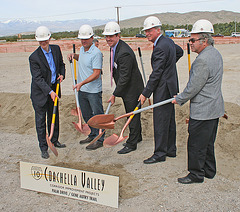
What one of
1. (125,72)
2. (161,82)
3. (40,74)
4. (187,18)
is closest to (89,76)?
(125,72)

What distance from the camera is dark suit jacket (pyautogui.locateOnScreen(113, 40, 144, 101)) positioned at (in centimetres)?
414

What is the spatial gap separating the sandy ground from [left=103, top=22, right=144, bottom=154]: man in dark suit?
489mm

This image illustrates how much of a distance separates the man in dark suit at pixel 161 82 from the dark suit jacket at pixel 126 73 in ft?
1.39

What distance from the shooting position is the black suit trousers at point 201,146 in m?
3.25

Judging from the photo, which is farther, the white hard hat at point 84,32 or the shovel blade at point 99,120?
the white hard hat at point 84,32

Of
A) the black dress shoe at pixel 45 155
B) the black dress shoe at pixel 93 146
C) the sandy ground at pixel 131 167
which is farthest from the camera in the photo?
the black dress shoe at pixel 93 146

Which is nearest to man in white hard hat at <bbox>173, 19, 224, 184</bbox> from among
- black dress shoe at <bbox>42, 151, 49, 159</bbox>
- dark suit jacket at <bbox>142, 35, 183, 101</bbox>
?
dark suit jacket at <bbox>142, 35, 183, 101</bbox>

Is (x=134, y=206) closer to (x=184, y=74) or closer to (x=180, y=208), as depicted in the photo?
(x=180, y=208)

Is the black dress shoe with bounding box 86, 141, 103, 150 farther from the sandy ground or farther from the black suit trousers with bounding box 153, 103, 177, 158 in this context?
the black suit trousers with bounding box 153, 103, 177, 158

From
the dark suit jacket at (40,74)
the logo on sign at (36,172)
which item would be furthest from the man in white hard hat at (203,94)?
the dark suit jacket at (40,74)

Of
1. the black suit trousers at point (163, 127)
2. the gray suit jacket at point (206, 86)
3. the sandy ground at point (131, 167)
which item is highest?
the gray suit jacket at point (206, 86)

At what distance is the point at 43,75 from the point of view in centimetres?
440

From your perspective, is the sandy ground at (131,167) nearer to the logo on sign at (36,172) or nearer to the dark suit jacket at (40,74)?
the logo on sign at (36,172)

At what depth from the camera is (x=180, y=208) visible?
3.06 metres
